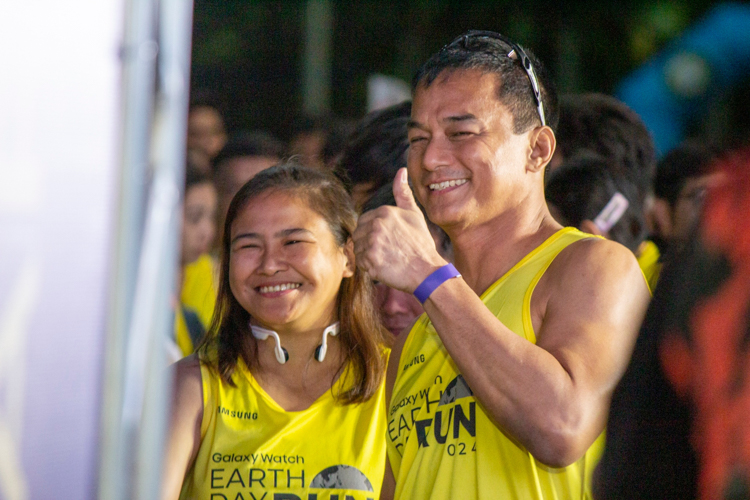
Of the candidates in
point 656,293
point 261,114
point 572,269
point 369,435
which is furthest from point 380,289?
point 261,114

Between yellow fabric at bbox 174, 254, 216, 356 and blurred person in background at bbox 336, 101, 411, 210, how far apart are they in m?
1.01

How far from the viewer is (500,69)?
6.75 feet

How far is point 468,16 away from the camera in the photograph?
1163cm

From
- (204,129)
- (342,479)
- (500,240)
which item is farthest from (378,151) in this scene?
(204,129)

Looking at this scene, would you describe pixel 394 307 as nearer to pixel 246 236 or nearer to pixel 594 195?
pixel 246 236

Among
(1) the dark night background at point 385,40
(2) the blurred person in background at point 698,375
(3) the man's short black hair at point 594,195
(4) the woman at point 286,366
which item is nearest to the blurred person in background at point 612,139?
(3) the man's short black hair at point 594,195

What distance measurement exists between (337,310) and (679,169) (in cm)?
183

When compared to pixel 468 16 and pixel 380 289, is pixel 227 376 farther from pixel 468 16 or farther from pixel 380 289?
pixel 468 16

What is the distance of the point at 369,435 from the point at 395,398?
9.9 inches

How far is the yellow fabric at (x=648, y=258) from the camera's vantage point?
2893mm

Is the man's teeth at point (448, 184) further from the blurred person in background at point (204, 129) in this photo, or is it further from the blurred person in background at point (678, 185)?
the blurred person in background at point (204, 129)

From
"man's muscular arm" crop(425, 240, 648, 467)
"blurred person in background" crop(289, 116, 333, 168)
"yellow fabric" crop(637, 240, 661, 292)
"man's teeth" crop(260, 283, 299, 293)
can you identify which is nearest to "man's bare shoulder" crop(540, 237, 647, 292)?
"man's muscular arm" crop(425, 240, 648, 467)

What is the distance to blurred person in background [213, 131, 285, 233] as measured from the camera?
4.35 meters

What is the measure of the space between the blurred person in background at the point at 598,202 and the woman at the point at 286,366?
0.93 metres
